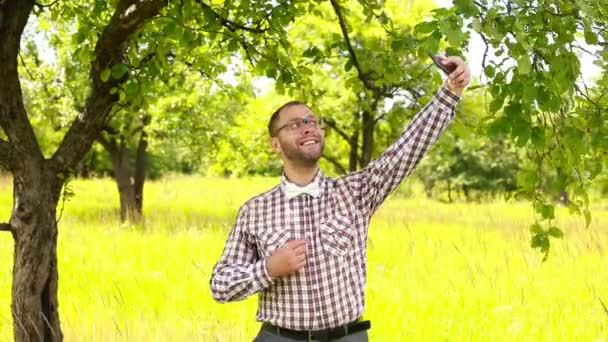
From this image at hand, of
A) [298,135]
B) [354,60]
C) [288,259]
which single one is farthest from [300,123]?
[354,60]

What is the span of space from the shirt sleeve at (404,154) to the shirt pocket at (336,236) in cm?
19

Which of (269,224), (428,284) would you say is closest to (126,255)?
(428,284)

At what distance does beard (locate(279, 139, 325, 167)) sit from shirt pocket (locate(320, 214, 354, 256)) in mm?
262

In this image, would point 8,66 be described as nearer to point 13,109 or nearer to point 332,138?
point 13,109

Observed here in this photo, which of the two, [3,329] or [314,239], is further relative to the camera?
[3,329]

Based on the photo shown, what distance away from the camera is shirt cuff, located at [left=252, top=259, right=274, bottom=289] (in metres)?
2.77

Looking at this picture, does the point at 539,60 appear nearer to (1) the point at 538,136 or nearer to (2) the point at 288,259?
(1) the point at 538,136

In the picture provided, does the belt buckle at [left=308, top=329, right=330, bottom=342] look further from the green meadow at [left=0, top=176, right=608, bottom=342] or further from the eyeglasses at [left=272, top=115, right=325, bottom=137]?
the green meadow at [left=0, top=176, right=608, bottom=342]

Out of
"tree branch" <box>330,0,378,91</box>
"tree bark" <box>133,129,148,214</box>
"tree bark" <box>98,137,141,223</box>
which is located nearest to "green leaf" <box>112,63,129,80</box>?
"tree branch" <box>330,0,378,91</box>

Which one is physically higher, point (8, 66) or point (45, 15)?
point (45, 15)

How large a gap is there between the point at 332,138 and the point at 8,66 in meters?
16.2

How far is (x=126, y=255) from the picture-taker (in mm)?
9430

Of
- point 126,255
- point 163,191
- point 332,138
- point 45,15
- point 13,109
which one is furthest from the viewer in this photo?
point 163,191

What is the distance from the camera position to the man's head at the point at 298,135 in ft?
9.57
